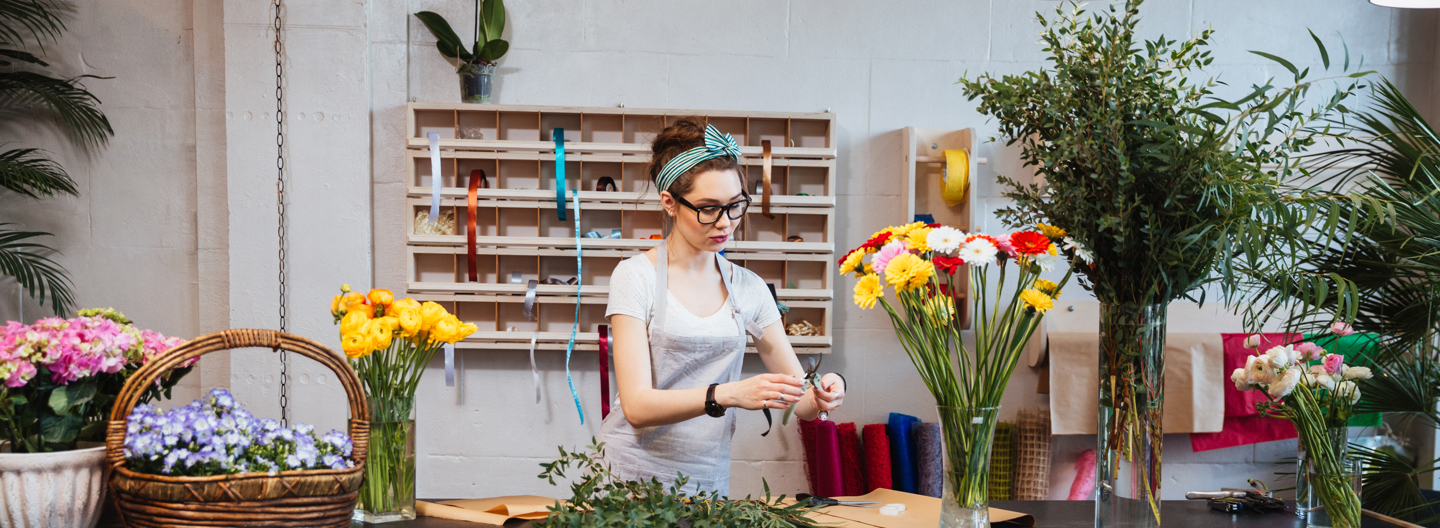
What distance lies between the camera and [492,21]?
9.12 ft

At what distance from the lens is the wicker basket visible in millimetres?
1050

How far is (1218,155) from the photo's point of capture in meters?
1.24

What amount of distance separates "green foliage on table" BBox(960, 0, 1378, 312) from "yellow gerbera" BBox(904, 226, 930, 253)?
202 mm

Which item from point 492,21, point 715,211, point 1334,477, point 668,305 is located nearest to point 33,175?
point 492,21

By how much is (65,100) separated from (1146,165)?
3.25 metres

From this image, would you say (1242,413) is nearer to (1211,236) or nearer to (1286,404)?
(1286,404)

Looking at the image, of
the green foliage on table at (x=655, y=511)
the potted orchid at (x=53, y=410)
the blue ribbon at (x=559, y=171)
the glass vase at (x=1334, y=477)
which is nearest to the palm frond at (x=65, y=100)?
the blue ribbon at (x=559, y=171)

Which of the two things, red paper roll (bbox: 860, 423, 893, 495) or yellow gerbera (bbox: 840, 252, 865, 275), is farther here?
red paper roll (bbox: 860, 423, 893, 495)

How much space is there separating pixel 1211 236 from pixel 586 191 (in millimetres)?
1976

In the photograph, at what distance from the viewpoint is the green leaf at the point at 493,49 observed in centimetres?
275

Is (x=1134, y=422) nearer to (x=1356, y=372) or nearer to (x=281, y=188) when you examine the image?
(x=1356, y=372)

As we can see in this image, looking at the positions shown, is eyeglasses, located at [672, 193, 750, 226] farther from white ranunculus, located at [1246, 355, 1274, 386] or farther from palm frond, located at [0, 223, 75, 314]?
palm frond, located at [0, 223, 75, 314]

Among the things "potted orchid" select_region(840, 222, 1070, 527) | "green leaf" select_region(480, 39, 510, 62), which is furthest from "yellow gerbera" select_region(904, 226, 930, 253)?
"green leaf" select_region(480, 39, 510, 62)

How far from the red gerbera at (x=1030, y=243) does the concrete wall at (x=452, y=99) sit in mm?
1706
